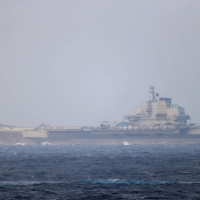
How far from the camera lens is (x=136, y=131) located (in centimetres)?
11475

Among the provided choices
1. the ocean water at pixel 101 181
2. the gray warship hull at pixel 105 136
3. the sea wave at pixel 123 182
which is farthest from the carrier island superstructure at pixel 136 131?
the sea wave at pixel 123 182

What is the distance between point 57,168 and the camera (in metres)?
51.8

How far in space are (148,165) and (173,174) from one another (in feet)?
32.9

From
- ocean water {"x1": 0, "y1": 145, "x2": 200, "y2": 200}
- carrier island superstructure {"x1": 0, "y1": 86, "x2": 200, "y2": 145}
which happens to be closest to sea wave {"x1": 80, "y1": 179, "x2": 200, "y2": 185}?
ocean water {"x1": 0, "y1": 145, "x2": 200, "y2": 200}

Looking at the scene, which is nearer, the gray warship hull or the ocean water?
the ocean water

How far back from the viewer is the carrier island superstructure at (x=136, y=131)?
4510 inches

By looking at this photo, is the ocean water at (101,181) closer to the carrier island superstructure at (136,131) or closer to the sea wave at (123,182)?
the sea wave at (123,182)

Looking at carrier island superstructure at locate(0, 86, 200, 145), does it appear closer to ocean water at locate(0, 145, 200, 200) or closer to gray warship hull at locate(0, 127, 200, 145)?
gray warship hull at locate(0, 127, 200, 145)

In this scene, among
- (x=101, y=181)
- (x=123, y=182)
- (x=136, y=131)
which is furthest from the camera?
(x=136, y=131)

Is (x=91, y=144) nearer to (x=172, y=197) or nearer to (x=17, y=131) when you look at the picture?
(x=17, y=131)

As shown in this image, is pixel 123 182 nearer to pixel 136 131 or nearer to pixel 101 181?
pixel 101 181

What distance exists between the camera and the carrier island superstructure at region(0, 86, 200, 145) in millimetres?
114562

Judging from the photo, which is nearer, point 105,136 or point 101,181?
point 101,181

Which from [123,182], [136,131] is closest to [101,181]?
[123,182]
